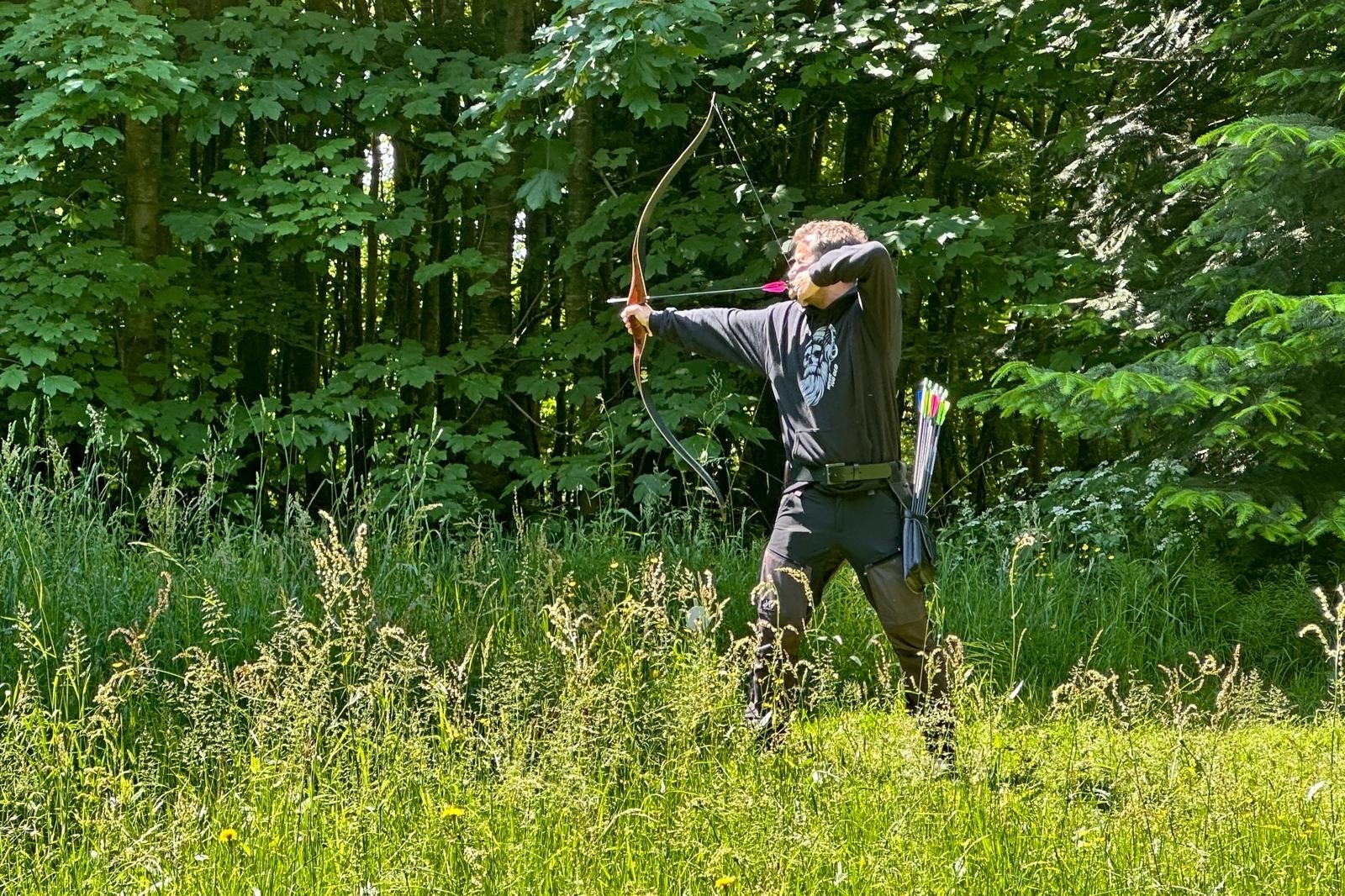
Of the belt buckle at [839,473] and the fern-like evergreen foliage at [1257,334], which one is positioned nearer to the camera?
the belt buckle at [839,473]

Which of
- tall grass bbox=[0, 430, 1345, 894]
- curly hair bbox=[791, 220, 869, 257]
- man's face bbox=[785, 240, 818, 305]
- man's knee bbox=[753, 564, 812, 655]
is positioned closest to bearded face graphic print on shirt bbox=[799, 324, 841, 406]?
man's face bbox=[785, 240, 818, 305]

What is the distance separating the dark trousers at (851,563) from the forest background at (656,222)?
1.72 m

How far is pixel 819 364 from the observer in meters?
3.81

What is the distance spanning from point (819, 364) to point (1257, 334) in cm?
262

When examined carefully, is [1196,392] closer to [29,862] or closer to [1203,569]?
[1203,569]

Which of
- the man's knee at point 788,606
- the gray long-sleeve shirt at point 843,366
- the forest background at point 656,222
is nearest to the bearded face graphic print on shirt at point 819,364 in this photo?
the gray long-sleeve shirt at point 843,366

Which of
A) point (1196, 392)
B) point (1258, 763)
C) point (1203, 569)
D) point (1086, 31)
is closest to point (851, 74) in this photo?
point (1086, 31)

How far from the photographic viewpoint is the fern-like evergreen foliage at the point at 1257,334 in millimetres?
5059

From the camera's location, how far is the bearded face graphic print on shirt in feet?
12.4

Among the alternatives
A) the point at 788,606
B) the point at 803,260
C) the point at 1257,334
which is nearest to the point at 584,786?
the point at 788,606

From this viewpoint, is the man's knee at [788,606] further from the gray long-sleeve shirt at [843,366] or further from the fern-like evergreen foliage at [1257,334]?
the fern-like evergreen foliage at [1257,334]

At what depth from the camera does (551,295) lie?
10.4 metres

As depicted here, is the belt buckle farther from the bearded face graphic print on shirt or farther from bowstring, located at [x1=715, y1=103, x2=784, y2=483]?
bowstring, located at [x1=715, y1=103, x2=784, y2=483]

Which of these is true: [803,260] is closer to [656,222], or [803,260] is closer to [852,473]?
[852,473]
